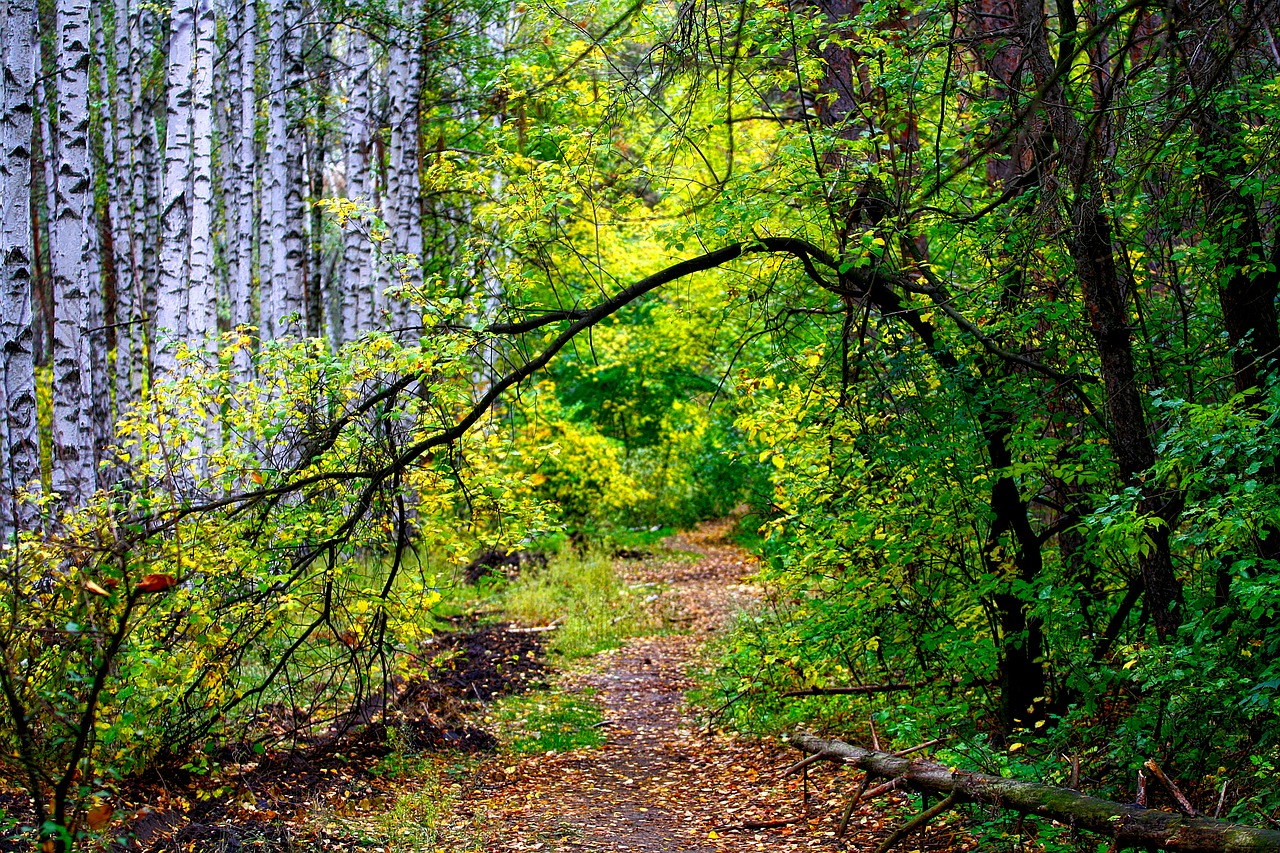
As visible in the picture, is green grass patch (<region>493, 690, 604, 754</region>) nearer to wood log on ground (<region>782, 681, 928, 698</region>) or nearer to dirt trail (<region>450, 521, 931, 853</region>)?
dirt trail (<region>450, 521, 931, 853</region>)

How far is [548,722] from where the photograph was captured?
28.2 feet

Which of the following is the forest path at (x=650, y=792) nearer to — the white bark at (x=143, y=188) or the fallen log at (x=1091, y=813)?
the fallen log at (x=1091, y=813)

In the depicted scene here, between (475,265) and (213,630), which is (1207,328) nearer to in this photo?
(475,265)

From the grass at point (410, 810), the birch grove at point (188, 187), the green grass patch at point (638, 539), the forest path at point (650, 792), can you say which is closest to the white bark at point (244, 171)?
the birch grove at point (188, 187)

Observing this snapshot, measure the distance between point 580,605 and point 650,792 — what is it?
6.91 m

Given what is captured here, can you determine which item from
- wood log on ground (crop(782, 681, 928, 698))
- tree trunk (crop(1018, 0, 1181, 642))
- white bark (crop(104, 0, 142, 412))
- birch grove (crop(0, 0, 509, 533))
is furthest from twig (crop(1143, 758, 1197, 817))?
white bark (crop(104, 0, 142, 412))

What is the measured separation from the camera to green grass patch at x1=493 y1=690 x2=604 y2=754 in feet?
26.1

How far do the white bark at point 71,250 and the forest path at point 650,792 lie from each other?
14.2 feet

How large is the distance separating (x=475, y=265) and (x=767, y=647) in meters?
3.74

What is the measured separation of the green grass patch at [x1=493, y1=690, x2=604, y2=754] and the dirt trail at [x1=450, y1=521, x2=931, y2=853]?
0.16 m

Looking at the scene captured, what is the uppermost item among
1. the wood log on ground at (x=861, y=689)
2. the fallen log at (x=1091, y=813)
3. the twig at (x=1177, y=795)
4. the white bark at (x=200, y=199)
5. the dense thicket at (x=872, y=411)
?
the white bark at (x=200, y=199)

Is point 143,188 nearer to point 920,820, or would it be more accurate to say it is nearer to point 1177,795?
point 920,820

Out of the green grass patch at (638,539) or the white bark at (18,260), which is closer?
the white bark at (18,260)

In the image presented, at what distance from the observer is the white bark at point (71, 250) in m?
7.55
